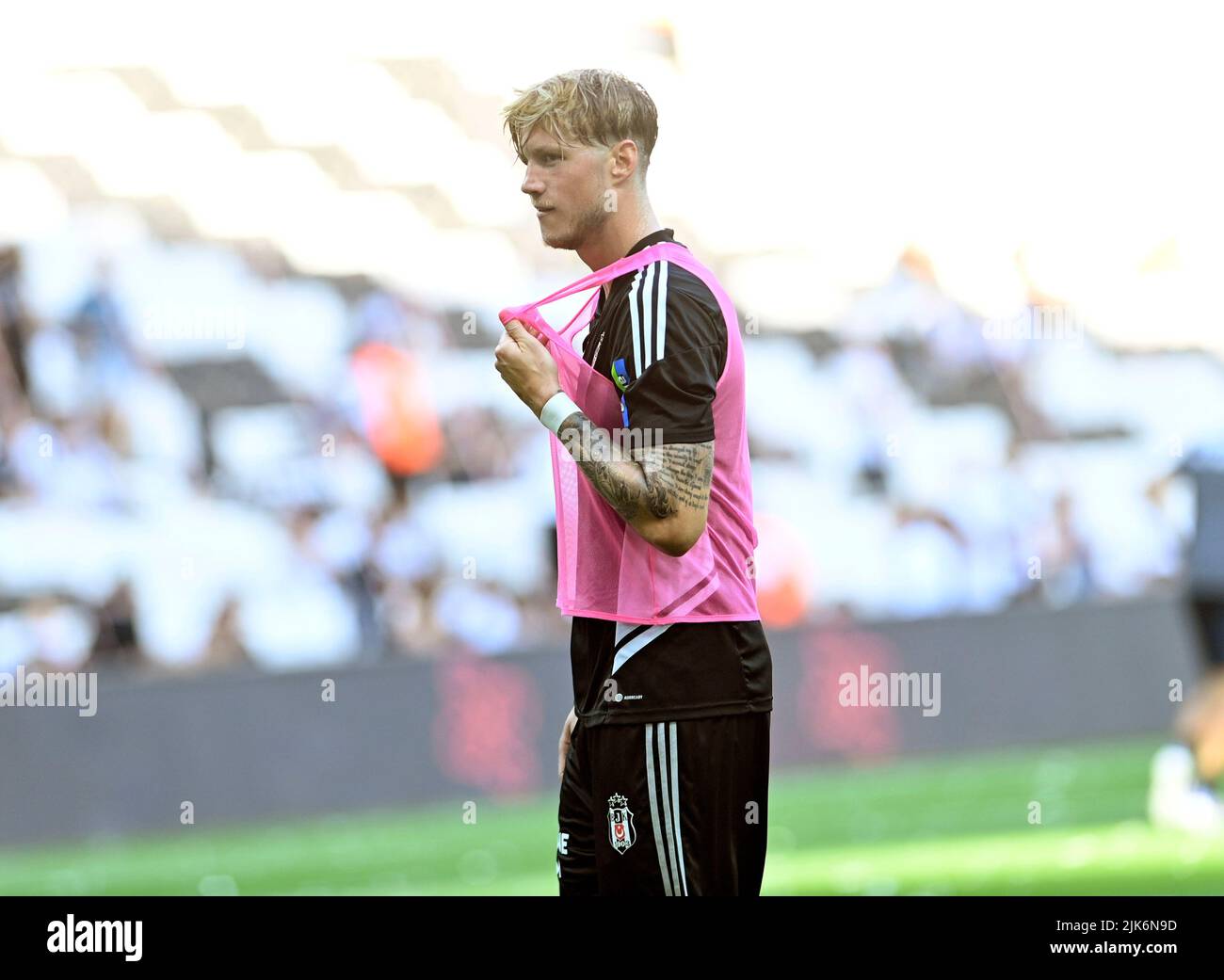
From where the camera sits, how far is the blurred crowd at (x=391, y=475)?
9141 millimetres

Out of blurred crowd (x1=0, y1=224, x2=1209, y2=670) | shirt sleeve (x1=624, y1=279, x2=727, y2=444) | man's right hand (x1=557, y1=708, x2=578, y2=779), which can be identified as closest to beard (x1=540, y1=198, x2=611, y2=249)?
shirt sleeve (x1=624, y1=279, x2=727, y2=444)

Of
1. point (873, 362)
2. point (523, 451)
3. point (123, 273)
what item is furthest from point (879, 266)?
point (123, 273)

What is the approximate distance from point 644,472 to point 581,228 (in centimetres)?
54

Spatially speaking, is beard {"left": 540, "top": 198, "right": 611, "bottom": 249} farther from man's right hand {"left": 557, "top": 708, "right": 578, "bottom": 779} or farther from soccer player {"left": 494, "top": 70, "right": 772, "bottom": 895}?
man's right hand {"left": 557, "top": 708, "right": 578, "bottom": 779}

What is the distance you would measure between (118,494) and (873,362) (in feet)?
15.4

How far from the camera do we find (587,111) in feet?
11.1

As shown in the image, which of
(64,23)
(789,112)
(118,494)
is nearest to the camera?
(118,494)

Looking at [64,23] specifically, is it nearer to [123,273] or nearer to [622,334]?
[123,273]

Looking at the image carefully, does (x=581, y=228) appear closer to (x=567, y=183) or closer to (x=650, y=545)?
(x=567, y=183)

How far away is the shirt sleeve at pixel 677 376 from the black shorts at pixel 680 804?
0.55 meters

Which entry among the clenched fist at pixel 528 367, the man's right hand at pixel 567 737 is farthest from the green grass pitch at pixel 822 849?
the clenched fist at pixel 528 367

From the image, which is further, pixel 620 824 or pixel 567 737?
pixel 567 737

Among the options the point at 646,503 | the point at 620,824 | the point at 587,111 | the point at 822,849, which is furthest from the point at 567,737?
the point at 822,849
